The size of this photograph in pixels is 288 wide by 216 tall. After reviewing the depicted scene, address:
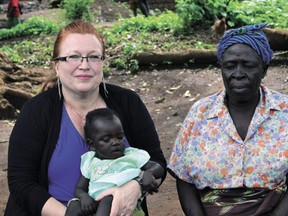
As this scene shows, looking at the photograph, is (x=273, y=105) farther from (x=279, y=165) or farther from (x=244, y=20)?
(x=244, y=20)

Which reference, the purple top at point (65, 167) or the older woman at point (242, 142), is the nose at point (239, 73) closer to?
the older woman at point (242, 142)

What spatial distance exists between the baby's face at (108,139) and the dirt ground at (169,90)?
217cm

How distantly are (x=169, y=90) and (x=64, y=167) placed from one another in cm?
507

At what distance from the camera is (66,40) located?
2.94 metres

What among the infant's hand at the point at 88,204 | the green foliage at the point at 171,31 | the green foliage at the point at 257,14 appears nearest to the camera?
the infant's hand at the point at 88,204

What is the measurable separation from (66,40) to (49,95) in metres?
0.35

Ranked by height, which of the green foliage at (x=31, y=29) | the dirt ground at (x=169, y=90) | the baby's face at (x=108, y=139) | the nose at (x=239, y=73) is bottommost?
the dirt ground at (x=169, y=90)

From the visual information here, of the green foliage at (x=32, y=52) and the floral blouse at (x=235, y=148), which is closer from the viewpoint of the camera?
the floral blouse at (x=235, y=148)

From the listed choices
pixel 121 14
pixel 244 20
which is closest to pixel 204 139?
pixel 244 20

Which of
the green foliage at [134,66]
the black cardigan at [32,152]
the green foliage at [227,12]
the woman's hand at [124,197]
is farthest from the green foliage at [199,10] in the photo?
the woman's hand at [124,197]

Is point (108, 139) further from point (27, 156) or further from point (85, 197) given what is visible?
point (27, 156)

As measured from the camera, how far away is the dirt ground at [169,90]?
613 centimetres

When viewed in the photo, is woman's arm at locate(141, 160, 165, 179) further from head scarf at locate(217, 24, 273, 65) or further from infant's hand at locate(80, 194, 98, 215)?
head scarf at locate(217, 24, 273, 65)

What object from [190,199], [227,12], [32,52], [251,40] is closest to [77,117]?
[190,199]
